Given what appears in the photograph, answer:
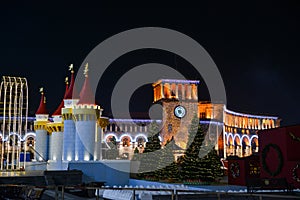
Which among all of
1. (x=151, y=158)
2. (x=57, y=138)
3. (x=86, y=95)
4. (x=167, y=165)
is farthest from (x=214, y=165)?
(x=57, y=138)

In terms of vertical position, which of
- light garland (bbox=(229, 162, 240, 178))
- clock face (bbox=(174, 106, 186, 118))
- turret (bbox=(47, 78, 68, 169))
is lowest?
light garland (bbox=(229, 162, 240, 178))

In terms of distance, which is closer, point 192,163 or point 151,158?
point 192,163

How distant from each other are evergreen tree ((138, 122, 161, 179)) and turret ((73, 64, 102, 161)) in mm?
4402

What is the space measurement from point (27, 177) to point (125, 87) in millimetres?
57337

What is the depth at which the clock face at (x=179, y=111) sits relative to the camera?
238 ft

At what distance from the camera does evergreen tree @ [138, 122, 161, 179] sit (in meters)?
31.9

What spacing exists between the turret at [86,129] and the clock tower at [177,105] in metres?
36.8

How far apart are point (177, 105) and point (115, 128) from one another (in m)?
15.3

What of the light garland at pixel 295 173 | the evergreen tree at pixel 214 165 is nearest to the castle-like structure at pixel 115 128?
the evergreen tree at pixel 214 165

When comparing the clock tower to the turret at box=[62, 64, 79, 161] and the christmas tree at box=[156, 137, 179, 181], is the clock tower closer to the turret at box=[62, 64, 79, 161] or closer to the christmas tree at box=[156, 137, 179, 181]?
the christmas tree at box=[156, 137, 179, 181]

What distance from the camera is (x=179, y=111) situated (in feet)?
241

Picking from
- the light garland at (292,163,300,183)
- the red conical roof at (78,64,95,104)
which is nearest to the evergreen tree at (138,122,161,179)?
the red conical roof at (78,64,95,104)

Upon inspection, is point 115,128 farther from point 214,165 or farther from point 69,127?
point 214,165

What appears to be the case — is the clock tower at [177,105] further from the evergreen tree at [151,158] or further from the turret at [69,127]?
the turret at [69,127]
